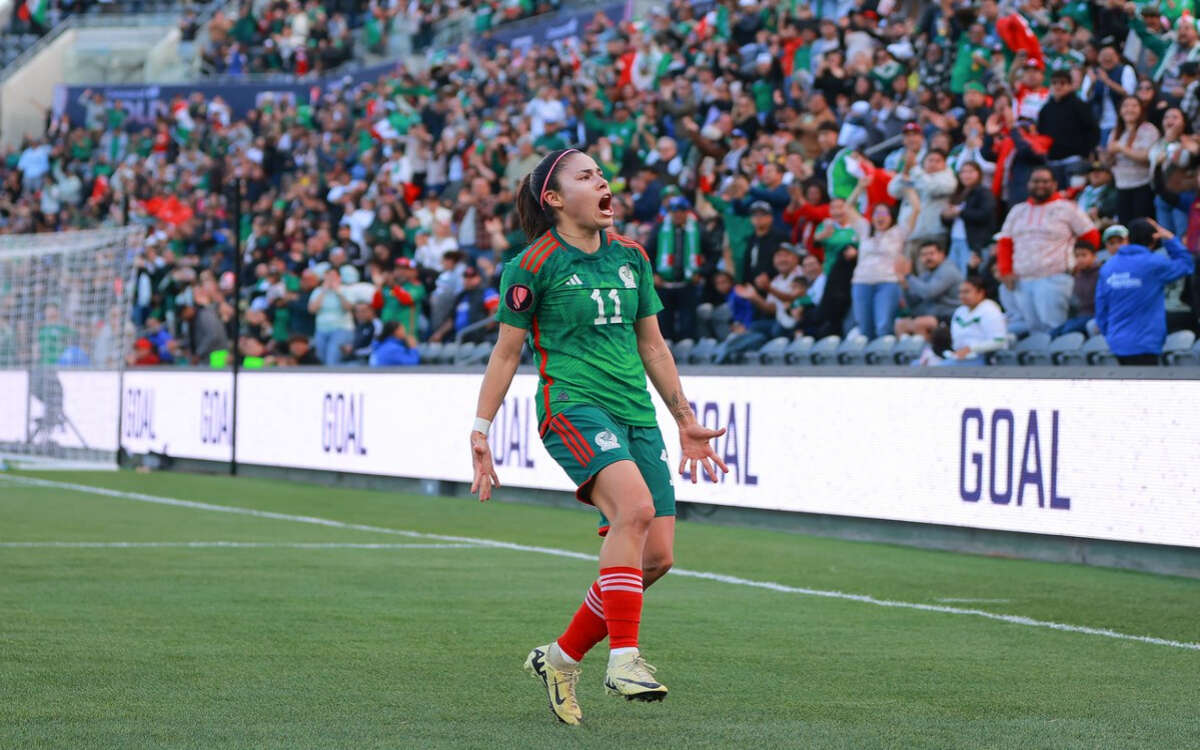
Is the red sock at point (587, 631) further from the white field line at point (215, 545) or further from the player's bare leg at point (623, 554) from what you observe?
the white field line at point (215, 545)

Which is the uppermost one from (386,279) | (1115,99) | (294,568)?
(1115,99)

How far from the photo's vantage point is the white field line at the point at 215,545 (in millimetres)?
12281

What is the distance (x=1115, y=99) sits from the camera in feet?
51.9

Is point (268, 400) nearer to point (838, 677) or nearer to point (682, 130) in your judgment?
point (682, 130)

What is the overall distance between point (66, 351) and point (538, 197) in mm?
19118

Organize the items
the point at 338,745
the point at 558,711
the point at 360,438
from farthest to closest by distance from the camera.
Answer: the point at 360,438 < the point at 558,711 < the point at 338,745

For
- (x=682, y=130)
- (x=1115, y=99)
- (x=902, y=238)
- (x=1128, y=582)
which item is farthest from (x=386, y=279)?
(x=1128, y=582)

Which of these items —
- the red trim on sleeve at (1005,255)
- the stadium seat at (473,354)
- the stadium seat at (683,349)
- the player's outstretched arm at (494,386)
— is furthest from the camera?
the stadium seat at (473,354)

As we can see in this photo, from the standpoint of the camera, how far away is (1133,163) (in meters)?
14.6

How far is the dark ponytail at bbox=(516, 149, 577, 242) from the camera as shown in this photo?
6172mm

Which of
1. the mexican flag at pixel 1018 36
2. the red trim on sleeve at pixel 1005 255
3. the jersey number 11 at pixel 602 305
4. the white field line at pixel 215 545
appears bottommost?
the white field line at pixel 215 545

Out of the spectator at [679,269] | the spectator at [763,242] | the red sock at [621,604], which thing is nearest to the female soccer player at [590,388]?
the red sock at [621,604]

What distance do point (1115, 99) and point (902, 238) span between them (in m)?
2.19

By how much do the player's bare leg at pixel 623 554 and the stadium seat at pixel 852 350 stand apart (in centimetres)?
974
